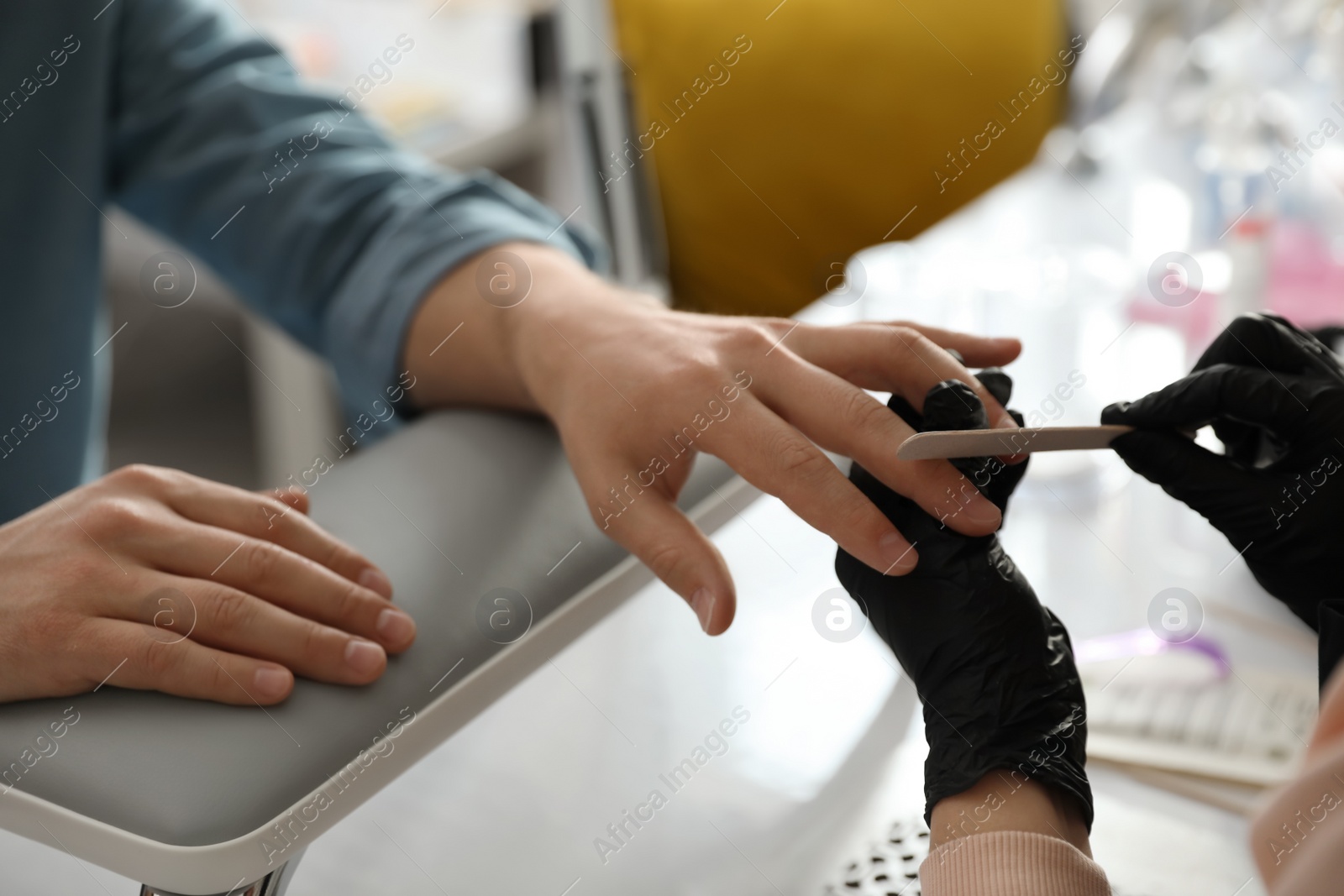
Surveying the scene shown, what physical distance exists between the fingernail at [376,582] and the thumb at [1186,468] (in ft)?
1.24

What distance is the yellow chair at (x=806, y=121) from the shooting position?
1.51 metres

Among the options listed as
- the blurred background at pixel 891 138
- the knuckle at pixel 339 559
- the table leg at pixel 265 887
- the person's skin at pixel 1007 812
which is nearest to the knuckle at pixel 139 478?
the knuckle at pixel 339 559

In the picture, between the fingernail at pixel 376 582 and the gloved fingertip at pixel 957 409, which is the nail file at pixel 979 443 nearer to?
the gloved fingertip at pixel 957 409

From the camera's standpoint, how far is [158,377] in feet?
7.03

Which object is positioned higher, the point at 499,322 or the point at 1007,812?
the point at 499,322

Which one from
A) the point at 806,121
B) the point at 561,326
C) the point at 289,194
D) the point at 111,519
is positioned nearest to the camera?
the point at 111,519

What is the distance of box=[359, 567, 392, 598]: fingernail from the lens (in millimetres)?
564

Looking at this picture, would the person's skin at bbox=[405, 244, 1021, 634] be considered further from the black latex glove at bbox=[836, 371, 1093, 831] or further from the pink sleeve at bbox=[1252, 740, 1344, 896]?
the pink sleeve at bbox=[1252, 740, 1344, 896]

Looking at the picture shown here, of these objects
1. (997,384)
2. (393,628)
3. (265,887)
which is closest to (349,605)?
(393,628)

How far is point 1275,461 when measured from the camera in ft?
1.86

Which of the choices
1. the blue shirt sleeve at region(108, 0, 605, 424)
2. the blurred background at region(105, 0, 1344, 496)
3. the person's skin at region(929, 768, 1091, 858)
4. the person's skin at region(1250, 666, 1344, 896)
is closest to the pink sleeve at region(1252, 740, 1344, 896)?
the person's skin at region(1250, 666, 1344, 896)

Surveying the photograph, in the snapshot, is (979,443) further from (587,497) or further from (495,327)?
(495,327)

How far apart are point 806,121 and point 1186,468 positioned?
110 cm

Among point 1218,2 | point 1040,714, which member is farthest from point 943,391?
point 1218,2
